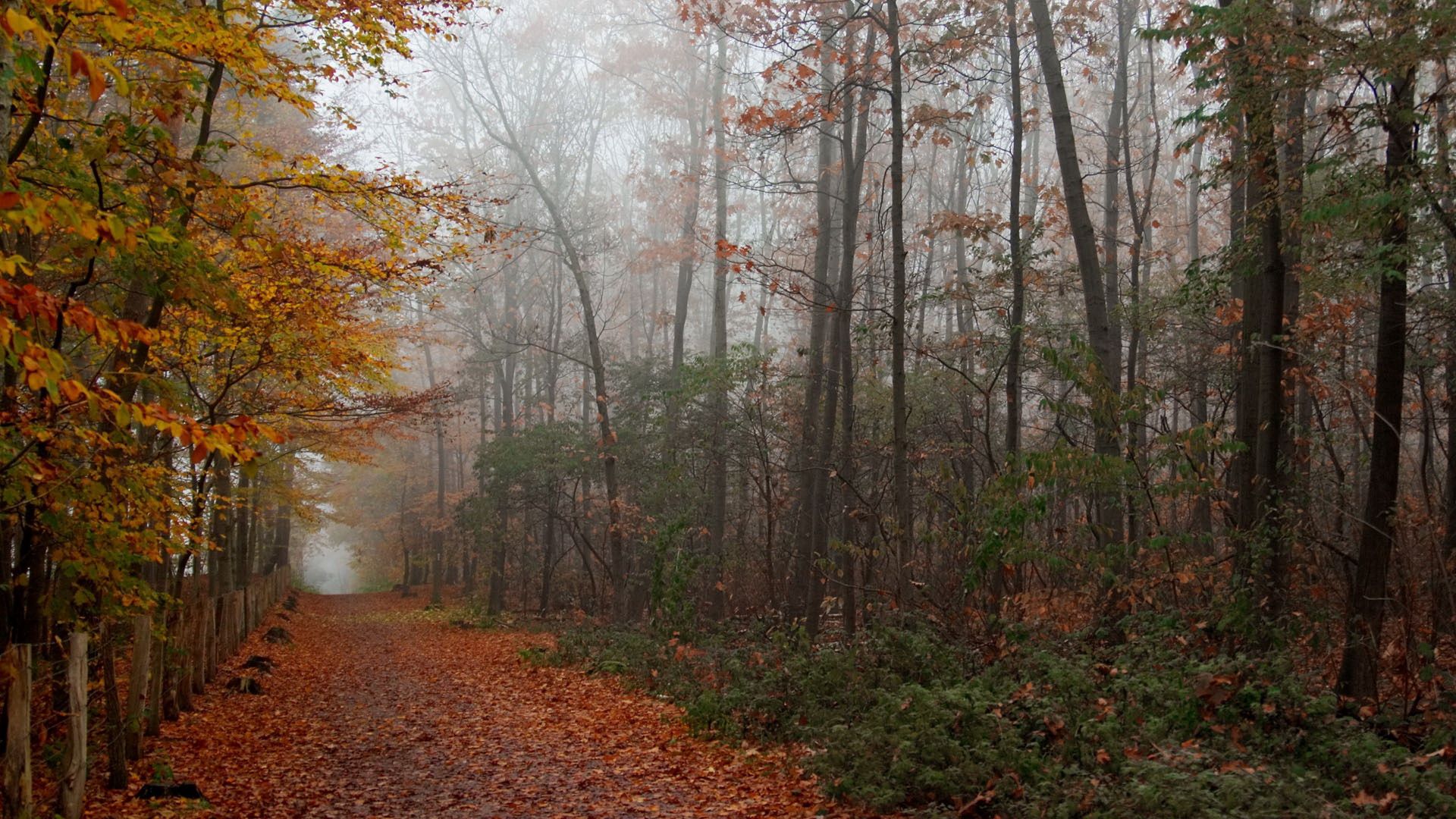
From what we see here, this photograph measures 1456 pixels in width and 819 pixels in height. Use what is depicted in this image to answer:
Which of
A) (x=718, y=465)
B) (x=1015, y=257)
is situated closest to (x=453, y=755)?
(x=1015, y=257)

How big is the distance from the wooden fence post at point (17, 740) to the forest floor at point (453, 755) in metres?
1.38

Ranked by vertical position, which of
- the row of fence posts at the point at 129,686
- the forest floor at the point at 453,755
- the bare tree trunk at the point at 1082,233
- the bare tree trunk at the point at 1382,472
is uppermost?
the bare tree trunk at the point at 1082,233

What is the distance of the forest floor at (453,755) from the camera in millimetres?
6398

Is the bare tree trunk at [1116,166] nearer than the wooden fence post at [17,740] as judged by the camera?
No

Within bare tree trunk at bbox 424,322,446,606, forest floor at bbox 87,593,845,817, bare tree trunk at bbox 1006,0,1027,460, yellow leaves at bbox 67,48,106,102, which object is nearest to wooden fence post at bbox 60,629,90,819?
forest floor at bbox 87,593,845,817

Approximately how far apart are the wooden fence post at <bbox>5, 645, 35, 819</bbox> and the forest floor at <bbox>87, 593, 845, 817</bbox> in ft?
4.52

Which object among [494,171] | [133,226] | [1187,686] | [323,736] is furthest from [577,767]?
[494,171]

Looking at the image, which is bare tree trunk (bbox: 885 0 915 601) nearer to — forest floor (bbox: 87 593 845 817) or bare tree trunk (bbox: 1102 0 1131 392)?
forest floor (bbox: 87 593 845 817)

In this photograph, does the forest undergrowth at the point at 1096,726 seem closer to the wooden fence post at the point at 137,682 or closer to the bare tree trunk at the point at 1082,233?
the bare tree trunk at the point at 1082,233

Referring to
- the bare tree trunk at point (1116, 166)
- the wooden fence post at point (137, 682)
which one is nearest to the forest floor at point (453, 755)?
the wooden fence post at point (137, 682)

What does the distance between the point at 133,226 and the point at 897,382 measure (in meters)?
7.44

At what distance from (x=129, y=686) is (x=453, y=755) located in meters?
2.98

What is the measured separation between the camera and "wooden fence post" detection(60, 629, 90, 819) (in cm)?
553

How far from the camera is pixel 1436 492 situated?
11359 millimetres
